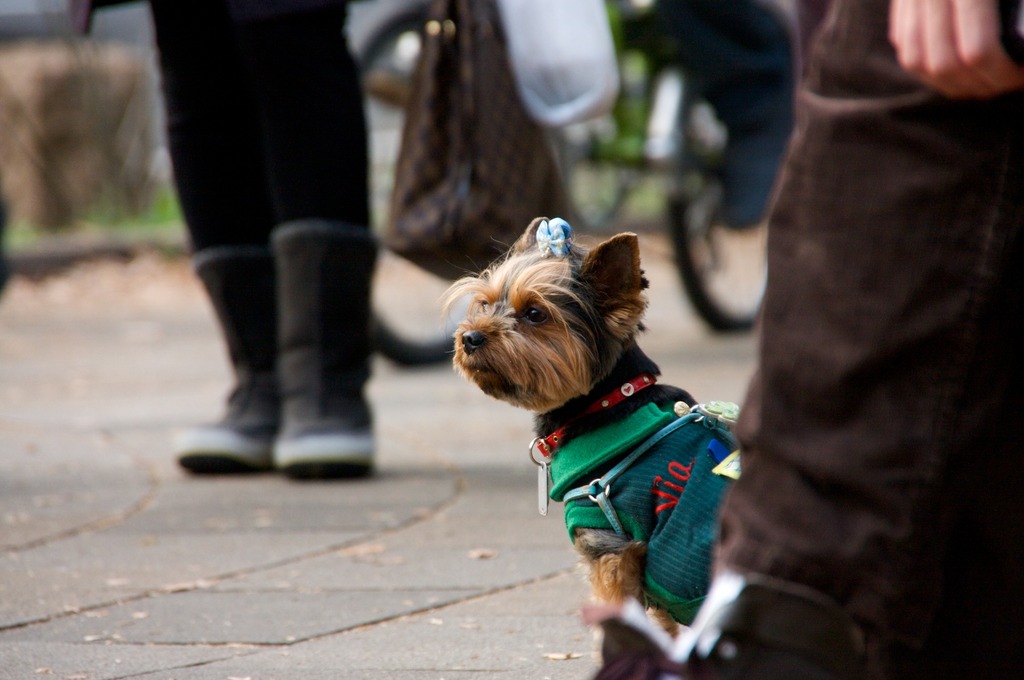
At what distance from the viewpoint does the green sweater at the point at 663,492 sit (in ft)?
7.34

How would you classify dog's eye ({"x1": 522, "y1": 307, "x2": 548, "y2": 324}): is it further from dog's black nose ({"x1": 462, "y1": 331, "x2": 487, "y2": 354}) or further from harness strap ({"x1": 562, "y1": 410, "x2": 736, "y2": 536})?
harness strap ({"x1": 562, "y1": 410, "x2": 736, "y2": 536})

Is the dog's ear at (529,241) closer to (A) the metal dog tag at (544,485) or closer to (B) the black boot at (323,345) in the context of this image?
(A) the metal dog tag at (544,485)

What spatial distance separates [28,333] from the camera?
8055 mm

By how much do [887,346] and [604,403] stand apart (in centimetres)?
99

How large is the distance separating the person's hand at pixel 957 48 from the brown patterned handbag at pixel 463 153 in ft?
7.51

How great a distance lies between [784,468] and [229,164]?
9.75 feet

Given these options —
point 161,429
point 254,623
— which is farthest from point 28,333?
point 254,623

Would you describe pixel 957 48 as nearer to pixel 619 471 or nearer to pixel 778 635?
pixel 778 635

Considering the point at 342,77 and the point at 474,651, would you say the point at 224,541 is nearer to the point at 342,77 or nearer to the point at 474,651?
the point at 474,651

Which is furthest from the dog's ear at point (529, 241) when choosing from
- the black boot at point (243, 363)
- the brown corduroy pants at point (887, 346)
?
the black boot at point (243, 363)

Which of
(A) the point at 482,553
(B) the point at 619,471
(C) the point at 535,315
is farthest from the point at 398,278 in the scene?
(B) the point at 619,471

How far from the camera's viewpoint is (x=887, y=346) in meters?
1.53

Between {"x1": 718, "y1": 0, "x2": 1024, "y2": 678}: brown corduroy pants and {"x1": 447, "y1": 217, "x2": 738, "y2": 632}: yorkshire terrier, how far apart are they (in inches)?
26.0

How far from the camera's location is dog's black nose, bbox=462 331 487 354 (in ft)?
8.91
